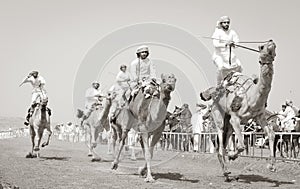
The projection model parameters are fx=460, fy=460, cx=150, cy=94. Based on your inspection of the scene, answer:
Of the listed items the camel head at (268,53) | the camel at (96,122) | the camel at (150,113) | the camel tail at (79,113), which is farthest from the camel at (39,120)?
the camel head at (268,53)

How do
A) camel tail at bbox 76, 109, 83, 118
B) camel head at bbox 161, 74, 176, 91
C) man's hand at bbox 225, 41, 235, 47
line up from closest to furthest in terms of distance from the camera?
1. camel head at bbox 161, 74, 176, 91
2. man's hand at bbox 225, 41, 235, 47
3. camel tail at bbox 76, 109, 83, 118

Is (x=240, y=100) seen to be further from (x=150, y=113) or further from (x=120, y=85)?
(x=120, y=85)

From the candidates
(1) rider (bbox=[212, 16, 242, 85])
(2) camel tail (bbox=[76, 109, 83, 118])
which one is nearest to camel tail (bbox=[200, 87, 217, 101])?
(1) rider (bbox=[212, 16, 242, 85])

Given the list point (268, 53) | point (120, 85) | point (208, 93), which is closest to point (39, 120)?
point (120, 85)

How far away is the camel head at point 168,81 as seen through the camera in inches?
455

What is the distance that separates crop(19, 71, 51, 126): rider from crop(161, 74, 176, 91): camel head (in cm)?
955

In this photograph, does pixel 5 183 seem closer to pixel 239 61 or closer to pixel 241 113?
pixel 241 113

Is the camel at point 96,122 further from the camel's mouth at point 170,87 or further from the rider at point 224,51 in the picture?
the camel's mouth at point 170,87

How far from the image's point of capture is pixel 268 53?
11.0m

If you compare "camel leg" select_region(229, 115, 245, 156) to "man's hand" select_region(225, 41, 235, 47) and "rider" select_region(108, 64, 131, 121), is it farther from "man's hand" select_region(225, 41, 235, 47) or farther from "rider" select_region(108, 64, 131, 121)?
"rider" select_region(108, 64, 131, 121)

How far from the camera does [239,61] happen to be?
1368cm

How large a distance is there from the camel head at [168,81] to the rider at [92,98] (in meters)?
10.4

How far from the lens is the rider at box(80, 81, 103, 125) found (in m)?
22.0

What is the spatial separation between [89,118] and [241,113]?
11.3 m
